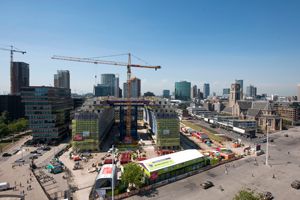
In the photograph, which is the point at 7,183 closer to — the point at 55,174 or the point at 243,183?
the point at 55,174

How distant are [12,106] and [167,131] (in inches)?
4553

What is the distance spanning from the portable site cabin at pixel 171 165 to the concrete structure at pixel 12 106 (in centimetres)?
11781

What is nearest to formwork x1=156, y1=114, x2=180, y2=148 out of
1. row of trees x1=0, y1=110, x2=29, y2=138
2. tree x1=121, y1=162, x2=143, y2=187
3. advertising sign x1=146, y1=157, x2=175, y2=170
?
advertising sign x1=146, y1=157, x2=175, y2=170

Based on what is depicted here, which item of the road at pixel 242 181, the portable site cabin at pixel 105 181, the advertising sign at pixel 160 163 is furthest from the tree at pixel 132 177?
the advertising sign at pixel 160 163

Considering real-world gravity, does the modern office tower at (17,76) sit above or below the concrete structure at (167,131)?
above

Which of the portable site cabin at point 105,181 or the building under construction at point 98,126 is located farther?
the building under construction at point 98,126

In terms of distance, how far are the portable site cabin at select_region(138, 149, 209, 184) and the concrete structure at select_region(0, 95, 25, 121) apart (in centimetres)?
11781

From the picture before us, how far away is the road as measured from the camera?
37844 mm

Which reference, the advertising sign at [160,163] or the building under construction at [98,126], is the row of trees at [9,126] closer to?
the building under construction at [98,126]

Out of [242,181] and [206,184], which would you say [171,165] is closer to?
[206,184]

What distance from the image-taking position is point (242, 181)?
43688mm

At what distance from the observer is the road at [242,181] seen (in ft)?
124

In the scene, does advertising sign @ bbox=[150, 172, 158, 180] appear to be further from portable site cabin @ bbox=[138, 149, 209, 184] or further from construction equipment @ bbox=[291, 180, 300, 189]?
construction equipment @ bbox=[291, 180, 300, 189]

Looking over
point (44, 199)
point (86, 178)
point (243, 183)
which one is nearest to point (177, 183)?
point (243, 183)
